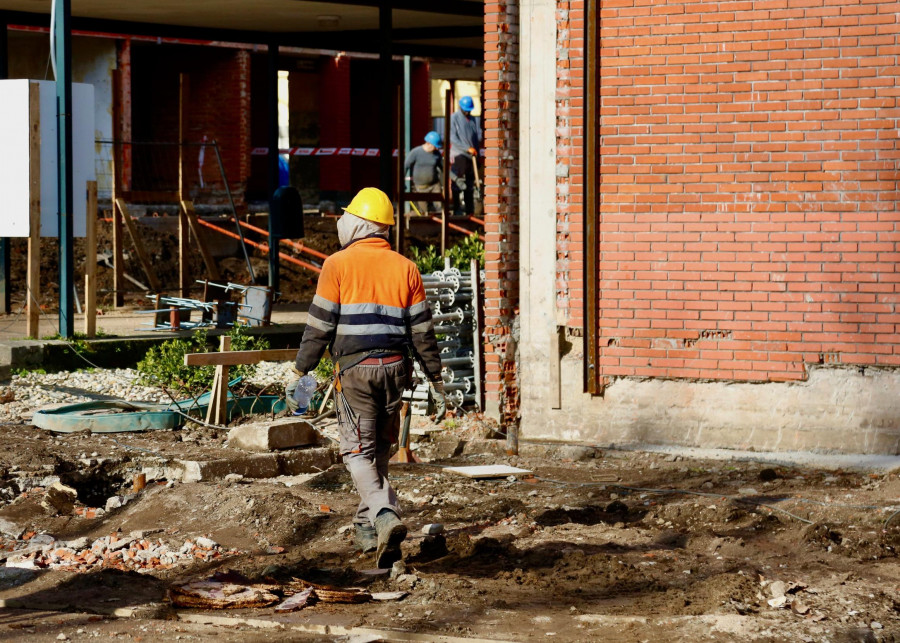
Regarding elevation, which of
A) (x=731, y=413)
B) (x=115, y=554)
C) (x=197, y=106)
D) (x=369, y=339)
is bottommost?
(x=115, y=554)

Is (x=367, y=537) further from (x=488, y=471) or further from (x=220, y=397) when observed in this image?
(x=220, y=397)

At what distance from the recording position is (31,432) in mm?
10484

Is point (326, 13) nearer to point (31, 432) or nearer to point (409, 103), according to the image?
point (31, 432)

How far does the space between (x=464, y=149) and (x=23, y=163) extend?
1029 centimetres

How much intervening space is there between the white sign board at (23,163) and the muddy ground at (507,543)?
3111 mm

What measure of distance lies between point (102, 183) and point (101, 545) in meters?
17.9

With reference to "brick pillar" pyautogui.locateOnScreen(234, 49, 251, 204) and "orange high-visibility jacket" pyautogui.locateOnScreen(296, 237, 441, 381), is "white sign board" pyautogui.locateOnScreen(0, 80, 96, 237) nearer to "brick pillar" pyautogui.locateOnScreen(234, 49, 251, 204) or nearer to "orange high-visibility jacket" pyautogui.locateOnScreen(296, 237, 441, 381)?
"orange high-visibility jacket" pyautogui.locateOnScreen(296, 237, 441, 381)

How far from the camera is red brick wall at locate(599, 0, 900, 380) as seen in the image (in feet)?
30.7

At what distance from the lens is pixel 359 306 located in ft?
22.8

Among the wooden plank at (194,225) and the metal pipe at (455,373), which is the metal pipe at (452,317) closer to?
the metal pipe at (455,373)

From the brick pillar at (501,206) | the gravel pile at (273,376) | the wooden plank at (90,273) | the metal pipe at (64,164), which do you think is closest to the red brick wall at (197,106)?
the wooden plank at (90,273)

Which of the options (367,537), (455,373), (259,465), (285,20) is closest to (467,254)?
(455,373)

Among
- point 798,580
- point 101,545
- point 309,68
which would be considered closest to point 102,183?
point 309,68

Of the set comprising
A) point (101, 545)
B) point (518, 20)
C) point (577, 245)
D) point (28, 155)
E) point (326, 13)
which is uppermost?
point (326, 13)
